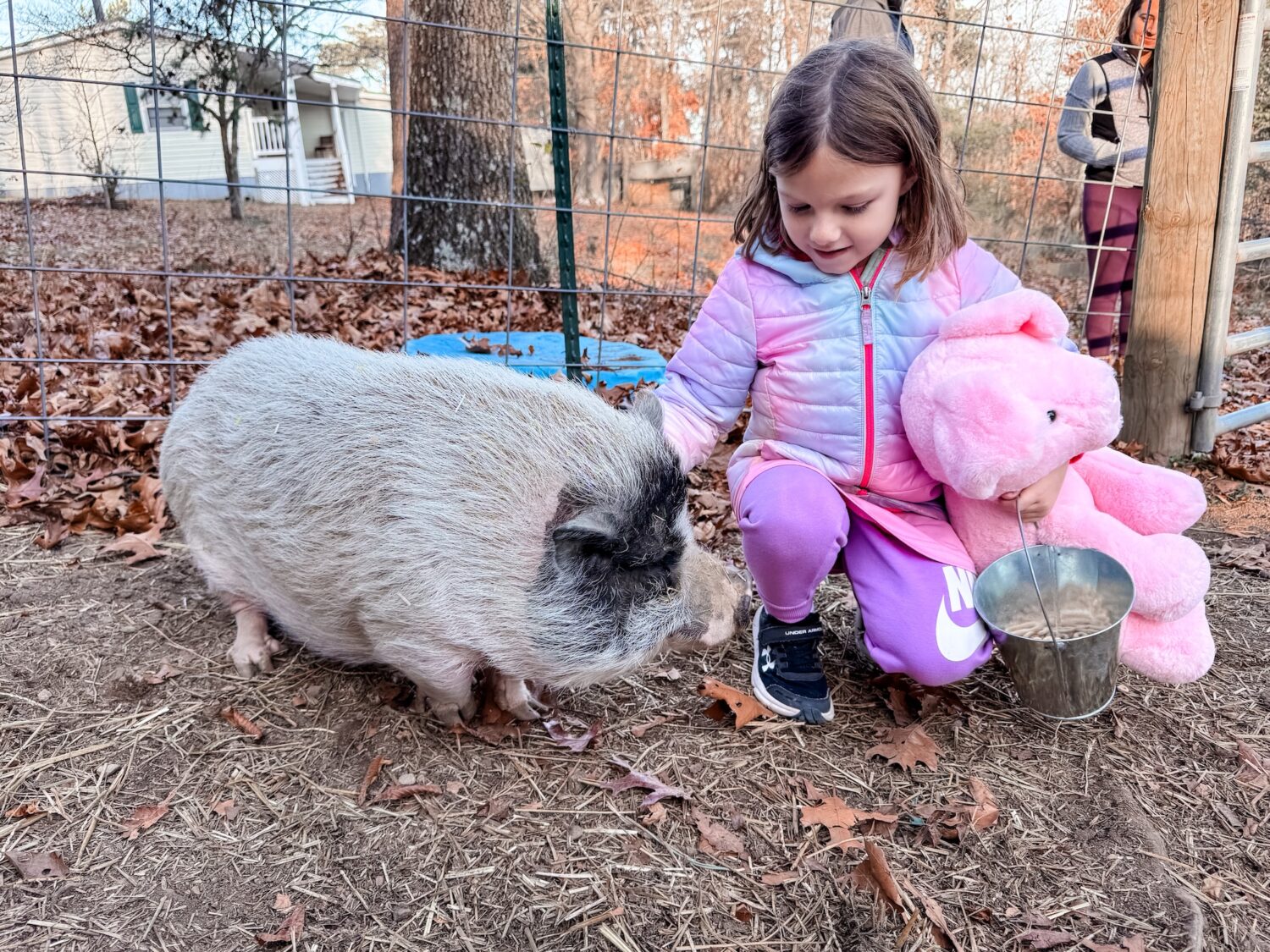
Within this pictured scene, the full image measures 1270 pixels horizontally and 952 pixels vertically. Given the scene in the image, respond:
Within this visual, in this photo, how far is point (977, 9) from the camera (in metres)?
8.77

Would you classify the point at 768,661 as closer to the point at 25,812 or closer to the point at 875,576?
the point at 875,576

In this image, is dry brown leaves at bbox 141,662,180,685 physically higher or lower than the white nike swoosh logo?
lower

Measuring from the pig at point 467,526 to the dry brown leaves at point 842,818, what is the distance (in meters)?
0.47

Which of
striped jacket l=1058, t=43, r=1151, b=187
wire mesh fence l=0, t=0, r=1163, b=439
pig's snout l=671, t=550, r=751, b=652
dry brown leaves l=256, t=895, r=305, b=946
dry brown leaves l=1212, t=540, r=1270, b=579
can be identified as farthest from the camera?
striped jacket l=1058, t=43, r=1151, b=187

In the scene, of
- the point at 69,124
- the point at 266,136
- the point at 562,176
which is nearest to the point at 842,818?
the point at 562,176

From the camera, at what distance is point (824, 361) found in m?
2.49

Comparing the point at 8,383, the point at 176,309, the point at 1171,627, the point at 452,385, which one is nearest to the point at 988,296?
the point at 1171,627

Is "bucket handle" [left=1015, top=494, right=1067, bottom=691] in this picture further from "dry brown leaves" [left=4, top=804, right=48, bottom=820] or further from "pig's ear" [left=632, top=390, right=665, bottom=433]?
"dry brown leaves" [left=4, top=804, right=48, bottom=820]

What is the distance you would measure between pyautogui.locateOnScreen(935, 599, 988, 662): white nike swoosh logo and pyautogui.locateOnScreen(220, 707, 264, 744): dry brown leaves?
1.80 m

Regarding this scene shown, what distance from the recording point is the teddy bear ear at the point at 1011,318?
7.50 ft

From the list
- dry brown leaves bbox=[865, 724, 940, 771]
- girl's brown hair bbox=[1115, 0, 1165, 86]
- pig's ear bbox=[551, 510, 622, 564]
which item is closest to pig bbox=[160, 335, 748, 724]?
pig's ear bbox=[551, 510, 622, 564]

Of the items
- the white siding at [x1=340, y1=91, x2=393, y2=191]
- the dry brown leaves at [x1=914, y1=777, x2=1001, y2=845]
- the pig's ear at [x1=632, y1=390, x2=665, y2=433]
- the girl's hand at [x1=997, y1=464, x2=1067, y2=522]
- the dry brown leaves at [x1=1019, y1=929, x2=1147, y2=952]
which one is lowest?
the dry brown leaves at [x1=1019, y1=929, x2=1147, y2=952]

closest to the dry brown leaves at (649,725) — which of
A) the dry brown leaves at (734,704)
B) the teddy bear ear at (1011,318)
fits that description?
the dry brown leaves at (734,704)

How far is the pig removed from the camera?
2102 millimetres
